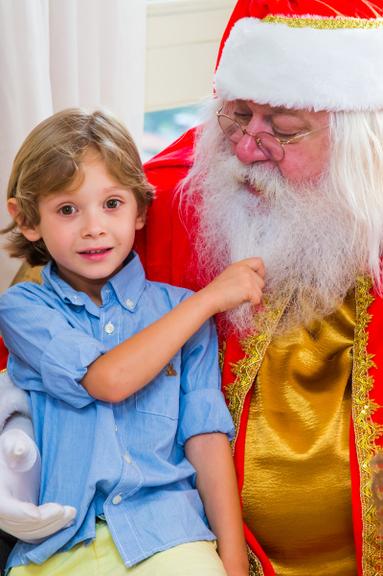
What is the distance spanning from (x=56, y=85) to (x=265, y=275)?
108 centimetres

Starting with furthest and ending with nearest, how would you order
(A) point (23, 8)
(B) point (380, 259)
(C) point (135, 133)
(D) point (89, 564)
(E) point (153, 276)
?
(C) point (135, 133), (A) point (23, 8), (E) point (153, 276), (B) point (380, 259), (D) point (89, 564)

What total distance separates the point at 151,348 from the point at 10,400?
0.97 feet

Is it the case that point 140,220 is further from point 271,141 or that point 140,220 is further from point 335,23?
point 335,23

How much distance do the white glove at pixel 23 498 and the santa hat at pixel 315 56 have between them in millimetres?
795

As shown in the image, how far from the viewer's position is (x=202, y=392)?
Result: 195cm

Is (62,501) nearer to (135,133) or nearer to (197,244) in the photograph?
(197,244)

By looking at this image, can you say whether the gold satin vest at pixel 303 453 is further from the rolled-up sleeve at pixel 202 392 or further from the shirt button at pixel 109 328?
the shirt button at pixel 109 328

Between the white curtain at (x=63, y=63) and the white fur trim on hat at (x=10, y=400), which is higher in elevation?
the white curtain at (x=63, y=63)

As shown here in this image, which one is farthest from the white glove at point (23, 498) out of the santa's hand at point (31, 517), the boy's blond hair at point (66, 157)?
the boy's blond hair at point (66, 157)

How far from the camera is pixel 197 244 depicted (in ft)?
7.01

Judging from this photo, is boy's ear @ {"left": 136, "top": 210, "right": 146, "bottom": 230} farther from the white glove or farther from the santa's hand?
the santa's hand

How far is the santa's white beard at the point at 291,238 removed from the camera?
→ 200 cm

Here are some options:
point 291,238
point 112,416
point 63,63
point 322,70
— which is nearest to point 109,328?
point 112,416

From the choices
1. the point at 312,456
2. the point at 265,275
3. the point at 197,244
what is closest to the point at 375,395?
the point at 312,456
